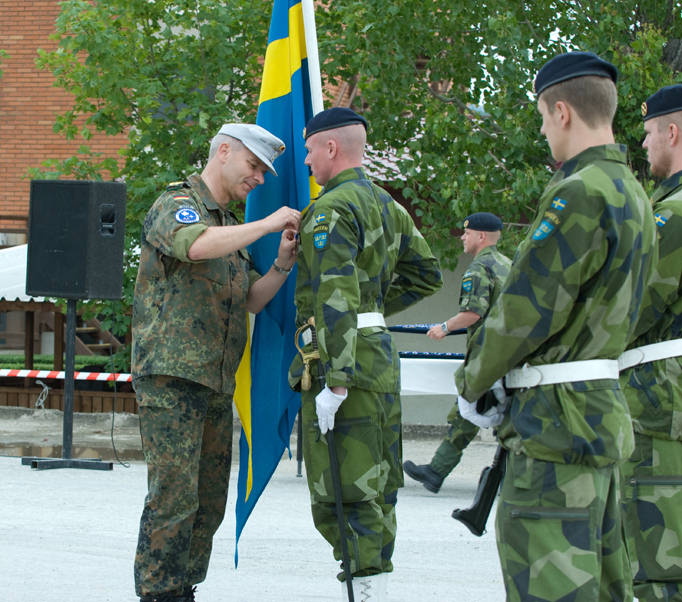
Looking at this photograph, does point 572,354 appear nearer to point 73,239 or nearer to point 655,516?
point 655,516

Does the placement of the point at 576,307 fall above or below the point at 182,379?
above

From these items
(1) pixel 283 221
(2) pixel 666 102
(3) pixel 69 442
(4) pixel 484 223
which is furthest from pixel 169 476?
(3) pixel 69 442

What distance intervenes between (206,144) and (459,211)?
2945 mm

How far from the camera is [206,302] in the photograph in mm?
4391

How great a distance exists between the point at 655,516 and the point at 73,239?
22.6 feet

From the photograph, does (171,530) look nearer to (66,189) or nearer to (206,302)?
(206,302)

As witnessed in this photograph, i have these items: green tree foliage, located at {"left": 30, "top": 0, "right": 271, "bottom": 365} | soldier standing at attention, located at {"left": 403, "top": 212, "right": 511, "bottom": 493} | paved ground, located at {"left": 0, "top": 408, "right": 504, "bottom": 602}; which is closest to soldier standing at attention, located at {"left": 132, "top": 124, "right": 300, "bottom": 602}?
paved ground, located at {"left": 0, "top": 408, "right": 504, "bottom": 602}

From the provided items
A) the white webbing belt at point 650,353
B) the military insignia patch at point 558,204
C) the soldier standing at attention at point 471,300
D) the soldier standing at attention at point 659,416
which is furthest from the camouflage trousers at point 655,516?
the soldier standing at attention at point 471,300

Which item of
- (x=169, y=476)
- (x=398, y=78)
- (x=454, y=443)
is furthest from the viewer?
(x=398, y=78)

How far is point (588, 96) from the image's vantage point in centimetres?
298

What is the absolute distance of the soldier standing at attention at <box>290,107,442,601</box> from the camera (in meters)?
3.98

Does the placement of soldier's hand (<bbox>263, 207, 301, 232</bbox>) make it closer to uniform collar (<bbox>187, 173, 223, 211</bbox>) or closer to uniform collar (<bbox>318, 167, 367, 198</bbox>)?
uniform collar (<bbox>318, 167, 367, 198</bbox>)

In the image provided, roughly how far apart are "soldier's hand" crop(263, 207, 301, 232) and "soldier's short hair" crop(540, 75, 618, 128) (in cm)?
153

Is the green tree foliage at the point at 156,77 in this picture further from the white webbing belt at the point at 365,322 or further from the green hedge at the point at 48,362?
the white webbing belt at the point at 365,322
